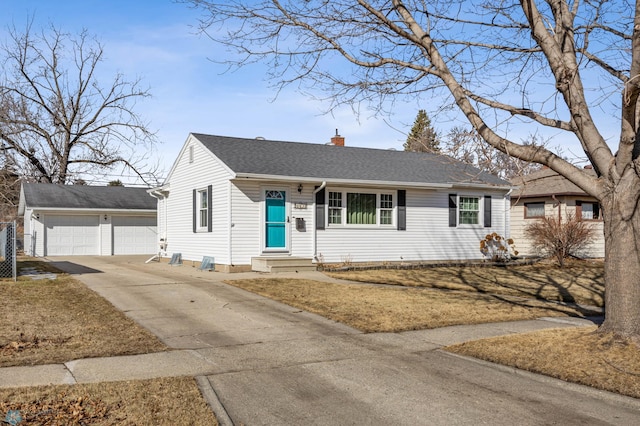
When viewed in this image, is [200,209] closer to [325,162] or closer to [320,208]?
[320,208]

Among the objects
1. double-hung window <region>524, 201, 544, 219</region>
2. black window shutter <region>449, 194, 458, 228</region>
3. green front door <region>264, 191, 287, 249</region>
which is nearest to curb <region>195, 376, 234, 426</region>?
green front door <region>264, 191, 287, 249</region>

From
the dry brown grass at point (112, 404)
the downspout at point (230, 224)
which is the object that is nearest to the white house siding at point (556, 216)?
the downspout at point (230, 224)

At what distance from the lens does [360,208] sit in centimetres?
1944

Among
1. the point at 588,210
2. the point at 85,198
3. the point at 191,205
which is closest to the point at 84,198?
the point at 85,198

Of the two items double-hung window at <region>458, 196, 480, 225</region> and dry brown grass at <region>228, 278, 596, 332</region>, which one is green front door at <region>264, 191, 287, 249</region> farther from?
double-hung window at <region>458, 196, 480, 225</region>

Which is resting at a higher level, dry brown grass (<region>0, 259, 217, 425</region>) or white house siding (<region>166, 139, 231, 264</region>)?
white house siding (<region>166, 139, 231, 264</region>)

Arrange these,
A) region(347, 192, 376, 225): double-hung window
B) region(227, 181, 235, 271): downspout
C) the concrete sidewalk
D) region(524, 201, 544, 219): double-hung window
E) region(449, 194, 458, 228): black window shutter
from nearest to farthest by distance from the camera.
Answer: the concrete sidewalk, region(227, 181, 235, 271): downspout, region(347, 192, 376, 225): double-hung window, region(449, 194, 458, 228): black window shutter, region(524, 201, 544, 219): double-hung window

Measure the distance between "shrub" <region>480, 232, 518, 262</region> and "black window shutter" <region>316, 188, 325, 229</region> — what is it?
6.70 metres

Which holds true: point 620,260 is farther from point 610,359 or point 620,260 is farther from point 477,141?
point 477,141

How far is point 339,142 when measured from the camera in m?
24.7

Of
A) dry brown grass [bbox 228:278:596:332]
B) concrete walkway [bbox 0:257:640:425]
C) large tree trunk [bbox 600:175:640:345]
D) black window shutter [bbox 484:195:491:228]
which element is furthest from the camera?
black window shutter [bbox 484:195:491:228]

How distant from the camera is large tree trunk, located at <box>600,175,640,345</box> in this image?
7223 millimetres

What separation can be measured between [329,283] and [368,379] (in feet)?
26.7

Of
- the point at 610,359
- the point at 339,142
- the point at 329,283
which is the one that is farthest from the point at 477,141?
the point at 339,142
